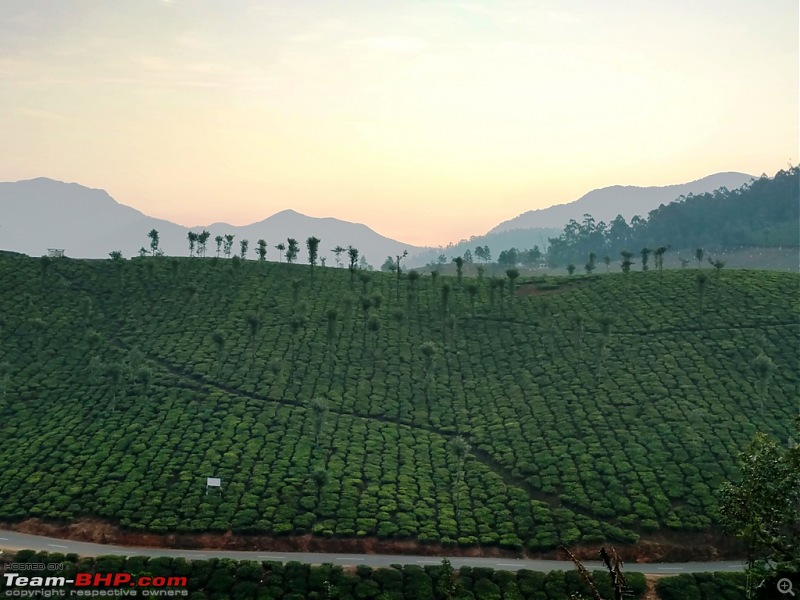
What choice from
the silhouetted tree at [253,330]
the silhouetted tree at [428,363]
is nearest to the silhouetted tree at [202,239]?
the silhouetted tree at [253,330]

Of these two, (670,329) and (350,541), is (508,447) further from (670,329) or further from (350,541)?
→ (670,329)

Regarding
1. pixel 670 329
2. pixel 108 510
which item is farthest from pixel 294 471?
pixel 670 329

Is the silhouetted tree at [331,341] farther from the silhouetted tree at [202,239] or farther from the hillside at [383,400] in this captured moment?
the silhouetted tree at [202,239]

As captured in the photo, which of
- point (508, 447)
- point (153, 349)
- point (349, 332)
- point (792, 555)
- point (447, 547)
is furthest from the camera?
point (349, 332)

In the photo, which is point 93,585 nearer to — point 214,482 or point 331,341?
point 214,482

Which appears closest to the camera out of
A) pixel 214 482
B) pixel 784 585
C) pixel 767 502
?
pixel 784 585

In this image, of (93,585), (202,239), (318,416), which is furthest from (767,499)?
(202,239)

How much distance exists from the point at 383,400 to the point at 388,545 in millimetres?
30214

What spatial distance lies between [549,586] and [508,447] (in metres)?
24.2

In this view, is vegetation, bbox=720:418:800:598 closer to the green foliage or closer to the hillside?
the green foliage

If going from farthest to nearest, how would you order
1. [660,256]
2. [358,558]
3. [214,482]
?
[660,256]
[214,482]
[358,558]

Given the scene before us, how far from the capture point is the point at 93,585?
146 feet

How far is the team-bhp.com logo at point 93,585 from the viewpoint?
142 ft

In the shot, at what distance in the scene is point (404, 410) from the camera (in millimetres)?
79438
